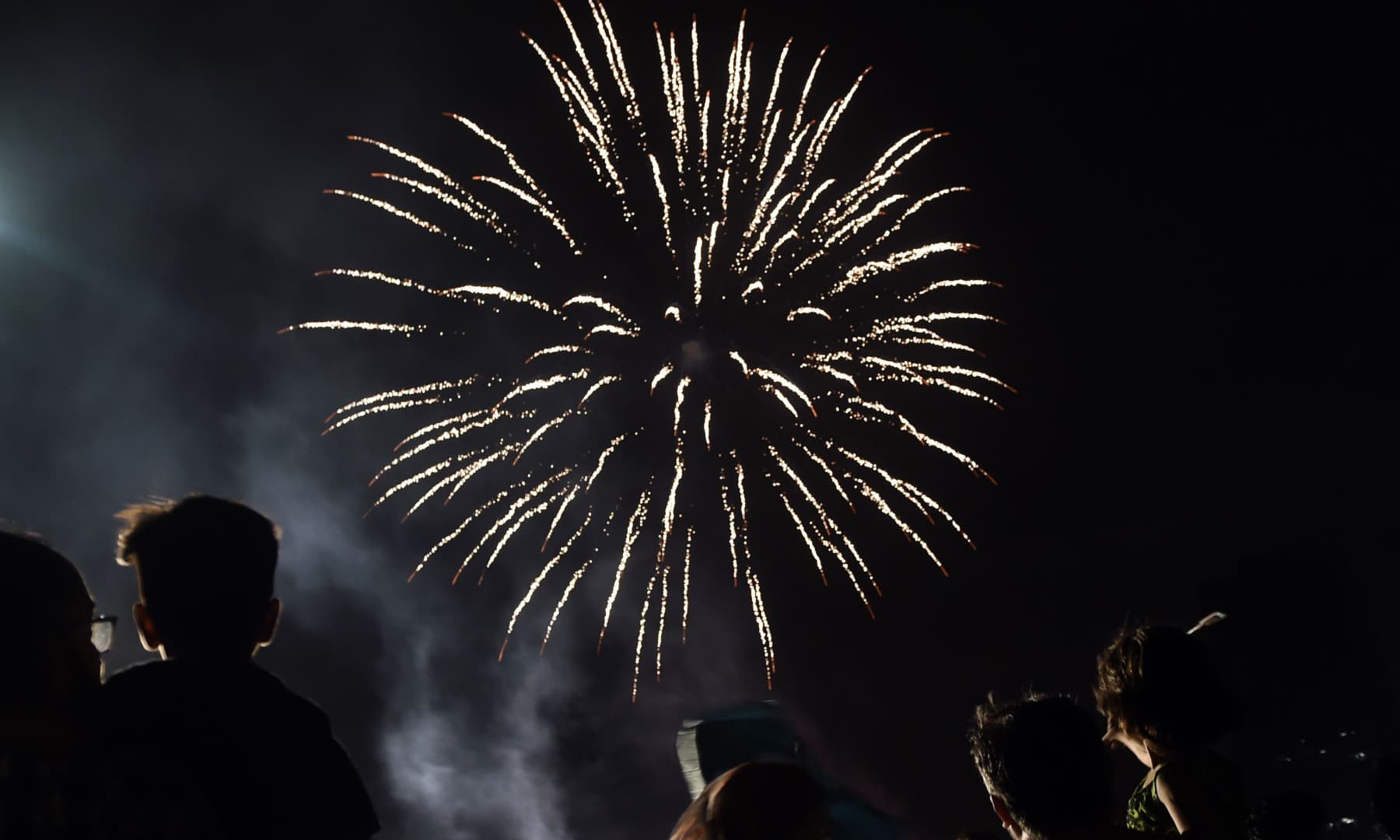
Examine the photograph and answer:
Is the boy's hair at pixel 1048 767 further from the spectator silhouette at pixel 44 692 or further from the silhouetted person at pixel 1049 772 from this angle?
the spectator silhouette at pixel 44 692

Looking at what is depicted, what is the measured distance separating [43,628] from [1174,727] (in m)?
4.76

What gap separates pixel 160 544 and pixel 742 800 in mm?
2294

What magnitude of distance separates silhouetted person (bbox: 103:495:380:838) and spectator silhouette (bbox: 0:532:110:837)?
0.47ft

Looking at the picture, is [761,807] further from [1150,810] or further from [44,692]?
[1150,810]

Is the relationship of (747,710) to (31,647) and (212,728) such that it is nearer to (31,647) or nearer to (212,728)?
(212,728)

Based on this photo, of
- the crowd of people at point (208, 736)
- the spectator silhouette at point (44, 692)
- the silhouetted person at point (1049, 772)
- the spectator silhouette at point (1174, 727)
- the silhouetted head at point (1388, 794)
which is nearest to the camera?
the spectator silhouette at point (44, 692)

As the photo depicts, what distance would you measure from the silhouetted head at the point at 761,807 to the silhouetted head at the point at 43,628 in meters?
2.01

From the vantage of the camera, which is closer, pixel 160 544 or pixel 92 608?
pixel 92 608

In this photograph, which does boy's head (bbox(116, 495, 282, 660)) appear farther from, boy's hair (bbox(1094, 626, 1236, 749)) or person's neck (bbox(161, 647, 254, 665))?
boy's hair (bbox(1094, 626, 1236, 749))

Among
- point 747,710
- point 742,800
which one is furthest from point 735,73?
point 742,800

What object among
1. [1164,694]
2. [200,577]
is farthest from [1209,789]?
[200,577]

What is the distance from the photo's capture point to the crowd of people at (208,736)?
2.39 m

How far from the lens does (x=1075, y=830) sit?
3389 millimetres

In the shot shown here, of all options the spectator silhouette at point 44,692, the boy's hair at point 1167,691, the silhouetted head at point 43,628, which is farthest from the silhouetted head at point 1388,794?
the silhouetted head at point 43,628
